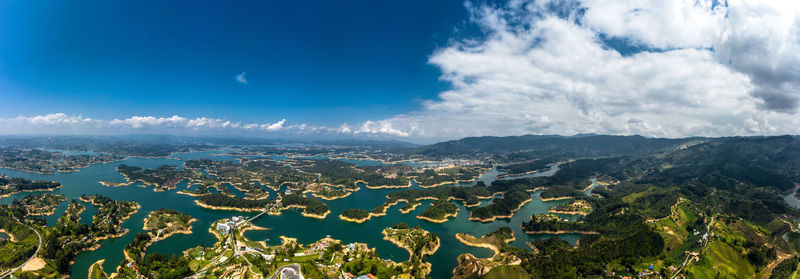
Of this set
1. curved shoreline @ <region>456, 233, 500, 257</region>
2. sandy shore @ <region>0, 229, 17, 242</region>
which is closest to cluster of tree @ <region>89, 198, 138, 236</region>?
sandy shore @ <region>0, 229, 17, 242</region>

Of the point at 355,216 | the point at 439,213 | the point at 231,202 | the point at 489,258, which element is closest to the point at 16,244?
the point at 231,202

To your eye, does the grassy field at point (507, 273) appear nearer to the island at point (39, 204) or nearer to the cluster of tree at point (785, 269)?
the cluster of tree at point (785, 269)

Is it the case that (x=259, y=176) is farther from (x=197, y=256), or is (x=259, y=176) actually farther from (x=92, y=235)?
(x=197, y=256)

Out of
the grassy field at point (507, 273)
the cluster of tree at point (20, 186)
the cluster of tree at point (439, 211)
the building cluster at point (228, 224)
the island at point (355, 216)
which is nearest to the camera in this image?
the grassy field at point (507, 273)

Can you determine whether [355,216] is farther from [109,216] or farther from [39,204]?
[39,204]

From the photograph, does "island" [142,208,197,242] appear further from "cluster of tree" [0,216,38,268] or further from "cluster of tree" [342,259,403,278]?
"cluster of tree" [342,259,403,278]

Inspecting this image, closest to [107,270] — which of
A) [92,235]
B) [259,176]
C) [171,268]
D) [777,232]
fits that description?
[171,268]

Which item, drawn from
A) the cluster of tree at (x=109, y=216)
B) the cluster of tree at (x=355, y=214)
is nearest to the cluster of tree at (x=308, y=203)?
the cluster of tree at (x=355, y=214)
